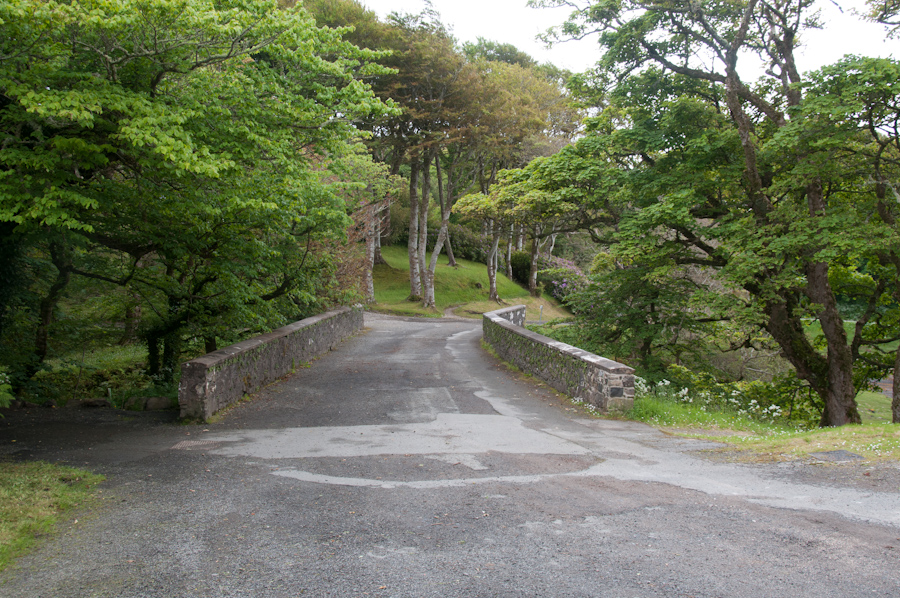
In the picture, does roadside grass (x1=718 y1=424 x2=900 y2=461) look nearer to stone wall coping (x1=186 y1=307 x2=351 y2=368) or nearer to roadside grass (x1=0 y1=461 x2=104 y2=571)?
roadside grass (x1=0 y1=461 x2=104 y2=571)

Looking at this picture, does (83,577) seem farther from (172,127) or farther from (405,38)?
(405,38)

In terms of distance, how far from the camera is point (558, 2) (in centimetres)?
1280

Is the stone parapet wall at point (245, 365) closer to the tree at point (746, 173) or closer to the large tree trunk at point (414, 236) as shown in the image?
the tree at point (746, 173)

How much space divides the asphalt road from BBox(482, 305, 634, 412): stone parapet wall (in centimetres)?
94

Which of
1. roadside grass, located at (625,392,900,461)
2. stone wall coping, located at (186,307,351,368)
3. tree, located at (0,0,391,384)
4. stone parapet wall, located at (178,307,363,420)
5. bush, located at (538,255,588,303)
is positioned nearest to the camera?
tree, located at (0,0,391,384)

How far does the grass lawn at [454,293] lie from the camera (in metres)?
33.4

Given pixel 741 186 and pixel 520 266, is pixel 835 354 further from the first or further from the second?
pixel 520 266

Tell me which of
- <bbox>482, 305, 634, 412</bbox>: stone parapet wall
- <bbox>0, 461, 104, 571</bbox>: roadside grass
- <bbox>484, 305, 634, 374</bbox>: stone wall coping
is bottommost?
<bbox>0, 461, 104, 571</bbox>: roadside grass

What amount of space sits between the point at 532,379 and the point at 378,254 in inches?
1120

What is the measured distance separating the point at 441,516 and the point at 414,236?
2862 centimetres

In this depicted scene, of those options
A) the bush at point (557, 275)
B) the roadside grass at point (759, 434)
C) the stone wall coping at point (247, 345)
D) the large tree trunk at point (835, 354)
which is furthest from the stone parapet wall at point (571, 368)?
the bush at point (557, 275)

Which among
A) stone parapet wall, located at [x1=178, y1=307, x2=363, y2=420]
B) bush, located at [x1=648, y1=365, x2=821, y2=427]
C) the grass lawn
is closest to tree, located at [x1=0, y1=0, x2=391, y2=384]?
stone parapet wall, located at [x1=178, y1=307, x2=363, y2=420]

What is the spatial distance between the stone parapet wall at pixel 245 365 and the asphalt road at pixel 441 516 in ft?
1.89

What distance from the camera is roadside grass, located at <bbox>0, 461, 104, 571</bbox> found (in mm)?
3963
